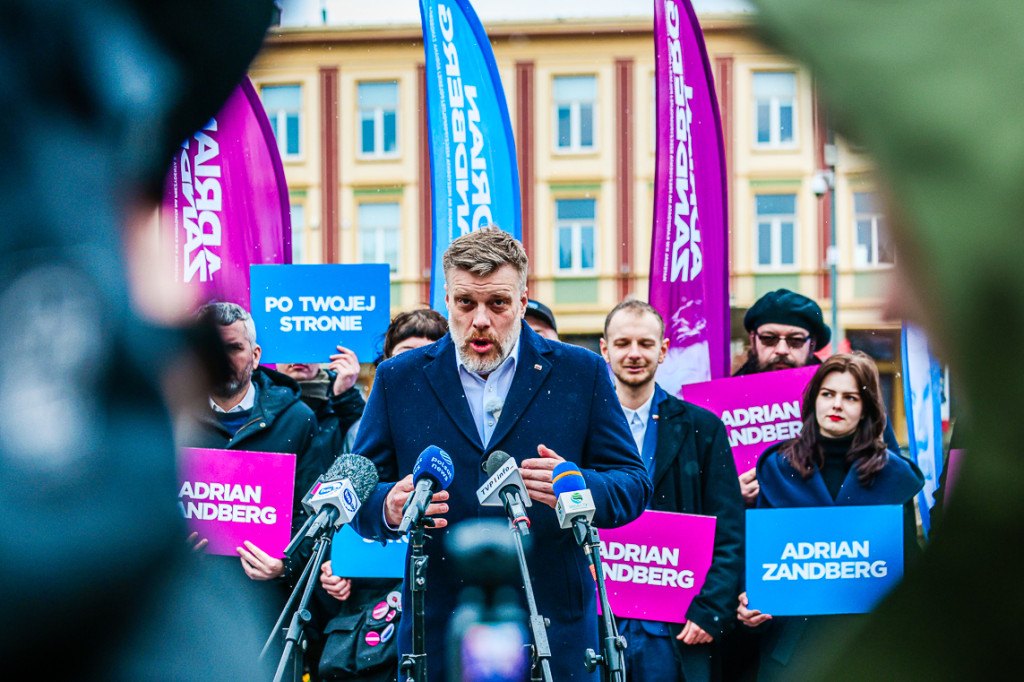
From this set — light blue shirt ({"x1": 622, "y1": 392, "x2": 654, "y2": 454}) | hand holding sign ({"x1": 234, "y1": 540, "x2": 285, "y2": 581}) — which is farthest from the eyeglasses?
hand holding sign ({"x1": 234, "y1": 540, "x2": 285, "y2": 581})

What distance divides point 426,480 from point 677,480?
6.72 ft

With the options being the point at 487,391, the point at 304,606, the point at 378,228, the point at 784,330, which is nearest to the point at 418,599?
the point at 304,606

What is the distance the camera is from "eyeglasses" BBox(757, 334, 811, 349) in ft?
17.4

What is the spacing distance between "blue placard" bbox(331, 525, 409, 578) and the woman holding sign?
Answer: 5.07 ft

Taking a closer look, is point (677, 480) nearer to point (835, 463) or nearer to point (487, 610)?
point (835, 463)

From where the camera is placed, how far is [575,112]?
2484 centimetres

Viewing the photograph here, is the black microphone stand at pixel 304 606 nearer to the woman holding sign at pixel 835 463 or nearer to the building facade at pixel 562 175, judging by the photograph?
the woman holding sign at pixel 835 463

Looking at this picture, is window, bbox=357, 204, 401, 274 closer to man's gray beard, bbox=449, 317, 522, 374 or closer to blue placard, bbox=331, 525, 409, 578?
blue placard, bbox=331, 525, 409, 578

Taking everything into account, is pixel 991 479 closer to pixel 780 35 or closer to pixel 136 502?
pixel 780 35

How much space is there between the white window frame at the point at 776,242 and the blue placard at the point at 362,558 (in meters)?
20.4

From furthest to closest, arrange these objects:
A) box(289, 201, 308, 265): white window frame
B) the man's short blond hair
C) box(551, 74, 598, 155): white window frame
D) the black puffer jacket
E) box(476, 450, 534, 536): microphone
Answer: box(551, 74, 598, 155): white window frame
box(289, 201, 308, 265): white window frame
the black puffer jacket
the man's short blond hair
box(476, 450, 534, 536): microphone

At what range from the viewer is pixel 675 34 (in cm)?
565

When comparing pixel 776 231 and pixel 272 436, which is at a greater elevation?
pixel 776 231

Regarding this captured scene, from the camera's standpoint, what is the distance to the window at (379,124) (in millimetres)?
23875
